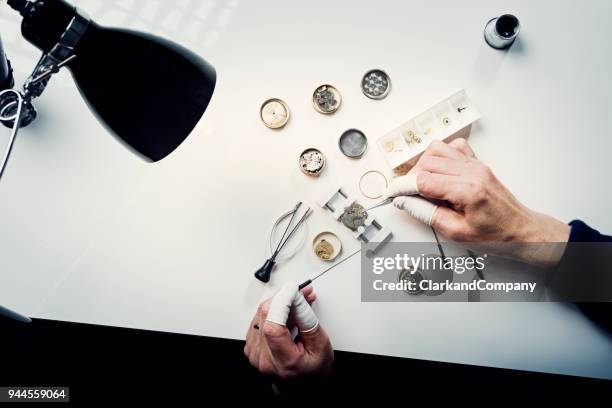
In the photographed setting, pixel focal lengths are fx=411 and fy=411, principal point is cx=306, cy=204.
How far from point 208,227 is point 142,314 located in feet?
1.02

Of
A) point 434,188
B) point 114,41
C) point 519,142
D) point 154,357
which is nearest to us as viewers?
point 114,41

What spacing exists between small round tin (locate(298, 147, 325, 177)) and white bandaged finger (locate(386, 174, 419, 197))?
8.2 inches

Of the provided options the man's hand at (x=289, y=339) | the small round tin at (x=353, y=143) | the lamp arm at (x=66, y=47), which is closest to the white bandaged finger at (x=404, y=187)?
the small round tin at (x=353, y=143)

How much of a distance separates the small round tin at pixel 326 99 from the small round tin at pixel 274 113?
0.09 meters

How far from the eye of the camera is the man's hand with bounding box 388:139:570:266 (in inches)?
42.1

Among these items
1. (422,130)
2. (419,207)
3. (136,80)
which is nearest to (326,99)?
(422,130)

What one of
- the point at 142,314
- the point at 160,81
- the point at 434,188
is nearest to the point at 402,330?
the point at 434,188

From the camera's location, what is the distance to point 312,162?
1193mm

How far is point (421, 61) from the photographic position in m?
1.22

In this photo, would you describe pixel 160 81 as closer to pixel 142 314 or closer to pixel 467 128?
pixel 142 314

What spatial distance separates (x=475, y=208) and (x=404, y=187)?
189 mm

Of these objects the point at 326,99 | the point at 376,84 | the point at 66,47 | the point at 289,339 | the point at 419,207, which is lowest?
the point at 289,339

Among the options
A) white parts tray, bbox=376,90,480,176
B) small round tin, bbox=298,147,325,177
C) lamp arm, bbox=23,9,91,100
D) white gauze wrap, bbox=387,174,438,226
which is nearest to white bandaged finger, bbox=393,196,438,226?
white gauze wrap, bbox=387,174,438,226

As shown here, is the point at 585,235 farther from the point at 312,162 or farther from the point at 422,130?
the point at 312,162
